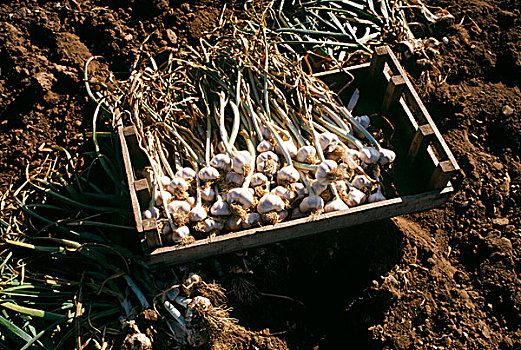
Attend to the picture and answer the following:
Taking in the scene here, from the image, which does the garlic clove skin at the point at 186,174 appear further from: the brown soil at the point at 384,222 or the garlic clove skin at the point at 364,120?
the garlic clove skin at the point at 364,120

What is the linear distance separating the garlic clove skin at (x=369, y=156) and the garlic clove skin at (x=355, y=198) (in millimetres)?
154

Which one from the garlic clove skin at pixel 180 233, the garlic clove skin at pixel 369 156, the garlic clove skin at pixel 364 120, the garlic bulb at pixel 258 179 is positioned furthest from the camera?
the garlic clove skin at pixel 364 120

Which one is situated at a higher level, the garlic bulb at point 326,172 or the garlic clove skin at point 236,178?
the garlic bulb at point 326,172

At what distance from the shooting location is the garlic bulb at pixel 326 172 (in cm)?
199

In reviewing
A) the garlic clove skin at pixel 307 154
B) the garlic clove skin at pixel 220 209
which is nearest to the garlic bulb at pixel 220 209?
the garlic clove skin at pixel 220 209

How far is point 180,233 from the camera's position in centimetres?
194

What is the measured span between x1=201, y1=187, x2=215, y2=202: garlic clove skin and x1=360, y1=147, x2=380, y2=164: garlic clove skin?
614 mm

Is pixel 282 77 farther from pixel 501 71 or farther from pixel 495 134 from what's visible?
pixel 501 71

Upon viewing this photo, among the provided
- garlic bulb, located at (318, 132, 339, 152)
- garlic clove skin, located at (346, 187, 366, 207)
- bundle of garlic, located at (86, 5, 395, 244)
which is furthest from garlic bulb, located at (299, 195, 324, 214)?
garlic bulb, located at (318, 132, 339, 152)

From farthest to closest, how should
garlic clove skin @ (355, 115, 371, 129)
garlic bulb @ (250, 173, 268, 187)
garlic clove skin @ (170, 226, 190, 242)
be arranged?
garlic clove skin @ (355, 115, 371, 129)
garlic bulb @ (250, 173, 268, 187)
garlic clove skin @ (170, 226, 190, 242)

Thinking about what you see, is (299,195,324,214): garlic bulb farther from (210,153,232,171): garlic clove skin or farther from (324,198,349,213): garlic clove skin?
(210,153,232,171): garlic clove skin

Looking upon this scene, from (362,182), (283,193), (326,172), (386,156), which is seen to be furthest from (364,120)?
(283,193)

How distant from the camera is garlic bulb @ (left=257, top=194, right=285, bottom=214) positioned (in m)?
1.97

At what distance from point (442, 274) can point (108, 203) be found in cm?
144
